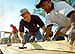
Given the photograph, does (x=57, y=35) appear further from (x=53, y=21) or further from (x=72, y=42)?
(x=72, y=42)

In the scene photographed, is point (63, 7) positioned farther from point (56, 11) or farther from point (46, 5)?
point (46, 5)

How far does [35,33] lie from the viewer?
484 centimetres

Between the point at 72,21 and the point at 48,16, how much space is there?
101cm

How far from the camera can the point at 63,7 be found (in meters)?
2.55

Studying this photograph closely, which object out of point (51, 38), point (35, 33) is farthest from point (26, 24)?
point (51, 38)

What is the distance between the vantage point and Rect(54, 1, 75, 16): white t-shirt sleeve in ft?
7.69

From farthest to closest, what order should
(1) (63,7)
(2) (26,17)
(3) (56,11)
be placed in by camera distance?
(2) (26,17) < (3) (56,11) < (1) (63,7)

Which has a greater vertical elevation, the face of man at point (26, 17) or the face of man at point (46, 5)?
the face of man at point (46, 5)

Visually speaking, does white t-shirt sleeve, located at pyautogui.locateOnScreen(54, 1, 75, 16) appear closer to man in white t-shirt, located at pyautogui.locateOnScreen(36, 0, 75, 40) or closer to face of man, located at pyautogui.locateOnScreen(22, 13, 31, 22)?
man in white t-shirt, located at pyautogui.locateOnScreen(36, 0, 75, 40)

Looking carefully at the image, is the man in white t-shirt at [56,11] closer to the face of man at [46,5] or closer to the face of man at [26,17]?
the face of man at [46,5]

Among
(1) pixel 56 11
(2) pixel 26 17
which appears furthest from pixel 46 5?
(2) pixel 26 17

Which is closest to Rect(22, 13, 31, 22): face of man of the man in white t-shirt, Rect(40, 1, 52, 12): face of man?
the man in white t-shirt

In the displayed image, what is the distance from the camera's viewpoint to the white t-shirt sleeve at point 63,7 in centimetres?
234

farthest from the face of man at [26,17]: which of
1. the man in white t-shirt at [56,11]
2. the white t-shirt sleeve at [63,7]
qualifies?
the white t-shirt sleeve at [63,7]
